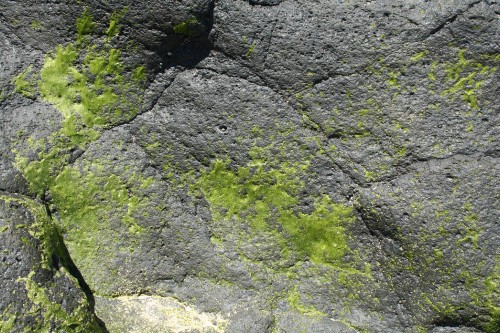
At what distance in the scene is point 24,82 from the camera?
4.62ft

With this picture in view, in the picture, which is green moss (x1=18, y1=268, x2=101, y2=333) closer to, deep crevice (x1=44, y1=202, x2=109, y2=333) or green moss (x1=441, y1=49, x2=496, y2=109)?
deep crevice (x1=44, y1=202, x2=109, y2=333)

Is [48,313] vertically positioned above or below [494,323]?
below

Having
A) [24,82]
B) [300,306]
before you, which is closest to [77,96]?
[24,82]

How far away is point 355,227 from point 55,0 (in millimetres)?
762

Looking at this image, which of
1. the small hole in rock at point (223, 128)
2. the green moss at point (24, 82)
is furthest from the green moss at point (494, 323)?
the green moss at point (24, 82)

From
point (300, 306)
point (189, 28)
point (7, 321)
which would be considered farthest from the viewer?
point (300, 306)

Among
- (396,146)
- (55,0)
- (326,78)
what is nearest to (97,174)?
(55,0)

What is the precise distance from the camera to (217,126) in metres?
1.44

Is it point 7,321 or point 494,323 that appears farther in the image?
point 494,323

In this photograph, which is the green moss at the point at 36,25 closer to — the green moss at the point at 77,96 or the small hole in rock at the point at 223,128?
the green moss at the point at 77,96

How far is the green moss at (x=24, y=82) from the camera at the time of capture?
141cm

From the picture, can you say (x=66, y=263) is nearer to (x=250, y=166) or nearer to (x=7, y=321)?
(x=7, y=321)

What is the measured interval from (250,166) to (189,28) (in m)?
0.31

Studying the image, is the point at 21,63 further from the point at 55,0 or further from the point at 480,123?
the point at 480,123
